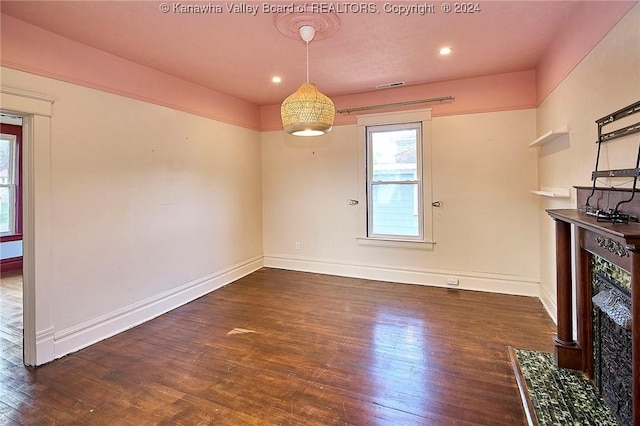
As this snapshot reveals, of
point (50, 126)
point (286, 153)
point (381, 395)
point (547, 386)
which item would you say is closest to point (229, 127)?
point (286, 153)

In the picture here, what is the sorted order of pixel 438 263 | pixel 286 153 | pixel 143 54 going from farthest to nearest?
pixel 286 153, pixel 438 263, pixel 143 54

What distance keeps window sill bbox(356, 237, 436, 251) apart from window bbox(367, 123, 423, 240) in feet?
0.25

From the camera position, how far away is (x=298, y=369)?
2455 millimetres

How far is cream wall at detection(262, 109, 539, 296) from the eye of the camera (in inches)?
156

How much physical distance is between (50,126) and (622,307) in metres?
4.04

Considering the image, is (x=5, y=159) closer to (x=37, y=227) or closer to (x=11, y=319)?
(x=11, y=319)

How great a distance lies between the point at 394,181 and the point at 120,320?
12.1ft

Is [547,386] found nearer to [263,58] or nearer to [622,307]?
[622,307]

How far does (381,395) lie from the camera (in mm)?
2131

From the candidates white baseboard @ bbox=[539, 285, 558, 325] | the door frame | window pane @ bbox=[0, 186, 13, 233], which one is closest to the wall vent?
white baseboard @ bbox=[539, 285, 558, 325]

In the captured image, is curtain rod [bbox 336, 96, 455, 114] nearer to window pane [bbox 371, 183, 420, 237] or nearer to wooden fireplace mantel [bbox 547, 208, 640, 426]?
window pane [bbox 371, 183, 420, 237]

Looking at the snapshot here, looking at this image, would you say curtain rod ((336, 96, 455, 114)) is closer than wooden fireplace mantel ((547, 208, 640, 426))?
No

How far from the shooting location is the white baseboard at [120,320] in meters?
2.65

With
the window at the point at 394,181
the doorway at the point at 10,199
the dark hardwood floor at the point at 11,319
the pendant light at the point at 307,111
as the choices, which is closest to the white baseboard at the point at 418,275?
the window at the point at 394,181
